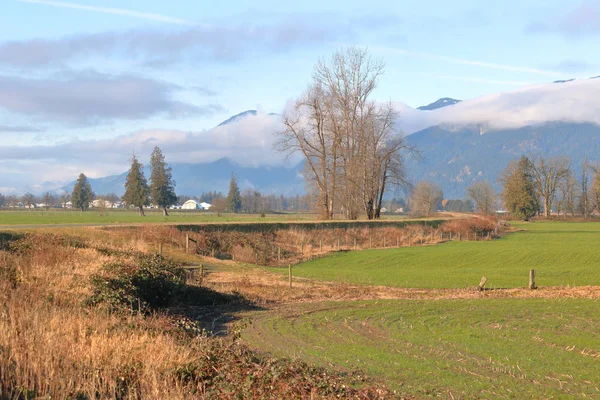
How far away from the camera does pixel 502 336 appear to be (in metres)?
16.2

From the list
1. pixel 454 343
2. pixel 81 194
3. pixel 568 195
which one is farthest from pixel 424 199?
pixel 454 343

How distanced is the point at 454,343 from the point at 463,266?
2825 centimetres

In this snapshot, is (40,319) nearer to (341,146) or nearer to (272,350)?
(272,350)

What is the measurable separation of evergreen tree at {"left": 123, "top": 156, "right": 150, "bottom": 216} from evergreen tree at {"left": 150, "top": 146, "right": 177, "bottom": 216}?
1613 millimetres

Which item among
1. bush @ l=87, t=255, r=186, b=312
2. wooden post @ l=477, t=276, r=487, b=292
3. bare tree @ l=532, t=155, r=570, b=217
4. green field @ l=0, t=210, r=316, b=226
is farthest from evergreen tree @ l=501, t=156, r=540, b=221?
bush @ l=87, t=255, r=186, b=312

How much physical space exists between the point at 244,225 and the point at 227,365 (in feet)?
134

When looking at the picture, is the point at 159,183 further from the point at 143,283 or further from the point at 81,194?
the point at 143,283

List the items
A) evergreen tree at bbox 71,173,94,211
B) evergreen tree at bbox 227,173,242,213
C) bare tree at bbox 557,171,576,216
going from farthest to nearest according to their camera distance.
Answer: evergreen tree at bbox 227,173,242,213
bare tree at bbox 557,171,576,216
evergreen tree at bbox 71,173,94,211

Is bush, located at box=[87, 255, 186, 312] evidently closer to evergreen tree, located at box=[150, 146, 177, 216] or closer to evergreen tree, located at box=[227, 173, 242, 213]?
evergreen tree, located at box=[150, 146, 177, 216]

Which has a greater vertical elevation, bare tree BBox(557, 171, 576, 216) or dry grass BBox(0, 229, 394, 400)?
bare tree BBox(557, 171, 576, 216)

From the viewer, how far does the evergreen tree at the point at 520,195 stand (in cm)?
11975

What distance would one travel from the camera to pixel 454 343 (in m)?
15.2

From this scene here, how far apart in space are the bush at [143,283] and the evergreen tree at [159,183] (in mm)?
93233

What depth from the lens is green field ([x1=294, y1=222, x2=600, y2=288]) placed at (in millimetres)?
31781
